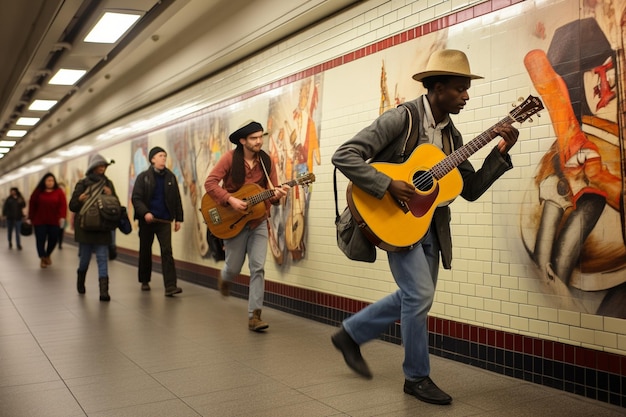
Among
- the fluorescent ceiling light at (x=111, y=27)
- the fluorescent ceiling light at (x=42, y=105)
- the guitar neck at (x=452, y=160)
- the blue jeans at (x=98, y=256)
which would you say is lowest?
the blue jeans at (x=98, y=256)

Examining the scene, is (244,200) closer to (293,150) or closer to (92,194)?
(293,150)

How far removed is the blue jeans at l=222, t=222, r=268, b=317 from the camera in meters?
5.91

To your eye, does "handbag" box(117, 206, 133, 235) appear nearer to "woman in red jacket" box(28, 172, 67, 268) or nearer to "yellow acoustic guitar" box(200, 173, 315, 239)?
"yellow acoustic guitar" box(200, 173, 315, 239)

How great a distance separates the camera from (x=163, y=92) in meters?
11.0

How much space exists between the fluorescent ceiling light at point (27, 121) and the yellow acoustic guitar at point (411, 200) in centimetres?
1556

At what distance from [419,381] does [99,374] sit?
2.16 m

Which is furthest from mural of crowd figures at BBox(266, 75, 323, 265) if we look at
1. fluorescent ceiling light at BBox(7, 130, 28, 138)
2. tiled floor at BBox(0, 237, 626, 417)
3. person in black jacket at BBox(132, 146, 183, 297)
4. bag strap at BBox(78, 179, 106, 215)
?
fluorescent ceiling light at BBox(7, 130, 28, 138)

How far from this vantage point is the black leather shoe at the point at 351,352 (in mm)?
4152

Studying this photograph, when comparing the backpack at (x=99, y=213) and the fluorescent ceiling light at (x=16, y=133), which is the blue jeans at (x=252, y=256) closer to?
the backpack at (x=99, y=213)

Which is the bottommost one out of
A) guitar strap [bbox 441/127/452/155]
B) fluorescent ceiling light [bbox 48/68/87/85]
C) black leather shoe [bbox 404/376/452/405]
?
black leather shoe [bbox 404/376/452/405]

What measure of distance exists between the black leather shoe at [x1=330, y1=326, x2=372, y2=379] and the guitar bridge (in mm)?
2288

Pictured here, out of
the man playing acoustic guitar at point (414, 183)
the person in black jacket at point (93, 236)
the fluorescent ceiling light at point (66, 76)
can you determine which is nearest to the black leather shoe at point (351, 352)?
the man playing acoustic guitar at point (414, 183)

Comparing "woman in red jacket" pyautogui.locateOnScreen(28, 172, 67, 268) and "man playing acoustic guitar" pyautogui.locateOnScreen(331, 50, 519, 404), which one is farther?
"woman in red jacket" pyautogui.locateOnScreen(28, 172, 67, 268)

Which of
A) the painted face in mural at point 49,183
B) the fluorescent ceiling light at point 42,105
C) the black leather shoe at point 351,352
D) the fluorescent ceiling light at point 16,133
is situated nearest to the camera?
the black leather shoe at point 351,352
